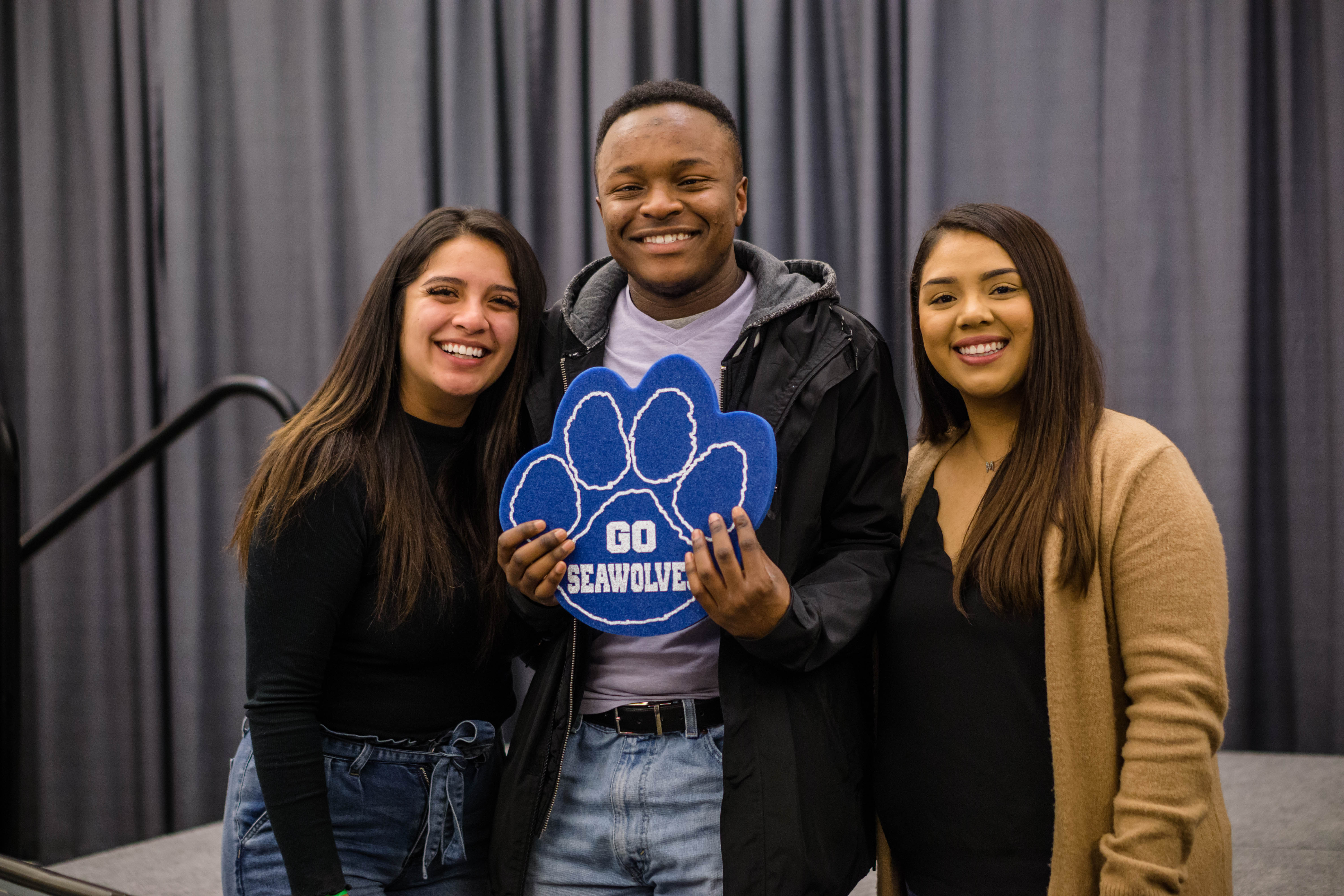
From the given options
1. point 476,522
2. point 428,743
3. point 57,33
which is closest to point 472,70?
point 57,33

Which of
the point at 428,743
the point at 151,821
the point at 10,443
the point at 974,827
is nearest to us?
the point at 974,827

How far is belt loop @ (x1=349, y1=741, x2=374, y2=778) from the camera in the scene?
125cm

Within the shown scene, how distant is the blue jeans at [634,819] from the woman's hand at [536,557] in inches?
8.6

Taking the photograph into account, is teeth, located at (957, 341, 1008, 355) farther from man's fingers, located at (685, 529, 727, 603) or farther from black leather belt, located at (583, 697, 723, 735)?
black leather belt, located at (583, 697, 723, 735)

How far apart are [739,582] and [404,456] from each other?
0.54m

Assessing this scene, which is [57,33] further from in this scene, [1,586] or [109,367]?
[1,586]

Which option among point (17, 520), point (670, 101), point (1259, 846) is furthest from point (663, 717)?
point (17, 520)

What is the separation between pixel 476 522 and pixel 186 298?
255 centimetres

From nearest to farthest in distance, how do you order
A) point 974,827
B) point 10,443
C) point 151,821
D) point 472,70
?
point 974,827
point 10,443
point 472,70
point 151,821

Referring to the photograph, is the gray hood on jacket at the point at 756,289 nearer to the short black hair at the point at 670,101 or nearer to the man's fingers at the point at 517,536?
the short black hair at the point at 670,101

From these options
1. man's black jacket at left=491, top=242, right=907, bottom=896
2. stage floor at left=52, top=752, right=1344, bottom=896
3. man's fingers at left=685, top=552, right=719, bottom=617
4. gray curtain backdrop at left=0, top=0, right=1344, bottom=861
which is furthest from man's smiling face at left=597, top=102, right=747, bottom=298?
gray curtain backdrop at left=0, top=0, right=1344, bottom=861

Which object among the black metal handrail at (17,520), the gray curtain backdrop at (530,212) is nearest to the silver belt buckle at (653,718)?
the black metal handrail at (17,520)

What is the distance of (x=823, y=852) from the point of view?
45.7 inches

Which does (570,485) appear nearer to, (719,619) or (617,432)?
(617,432)
